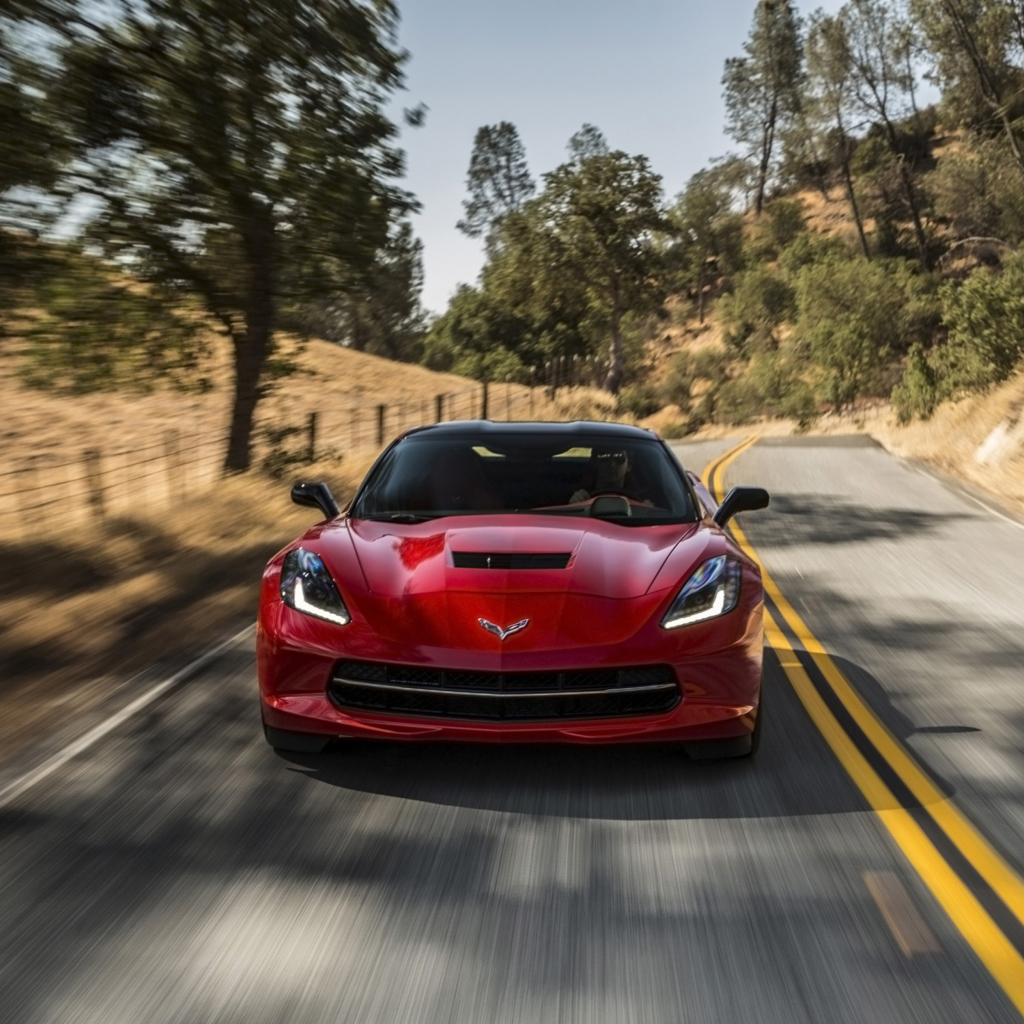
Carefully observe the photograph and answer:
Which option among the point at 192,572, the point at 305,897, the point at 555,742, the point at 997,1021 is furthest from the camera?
the point at 192,572

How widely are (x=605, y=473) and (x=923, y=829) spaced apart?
2.73 m

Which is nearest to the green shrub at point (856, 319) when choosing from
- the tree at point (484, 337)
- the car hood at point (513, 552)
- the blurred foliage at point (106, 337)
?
the tree at point (484, 337)

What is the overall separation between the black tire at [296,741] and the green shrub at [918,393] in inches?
1039

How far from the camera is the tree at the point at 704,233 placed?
9819 centimetres

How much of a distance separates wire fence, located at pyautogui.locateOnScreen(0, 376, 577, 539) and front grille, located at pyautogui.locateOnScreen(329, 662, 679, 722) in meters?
6.26

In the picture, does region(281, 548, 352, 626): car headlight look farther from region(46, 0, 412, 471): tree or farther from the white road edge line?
region(46, 0, 412, 471): tree

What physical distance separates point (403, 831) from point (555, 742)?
26.4 inches

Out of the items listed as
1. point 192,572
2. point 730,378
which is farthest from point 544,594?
point 730,378

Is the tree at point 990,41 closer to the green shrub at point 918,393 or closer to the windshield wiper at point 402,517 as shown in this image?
the green shrub at point 918,393

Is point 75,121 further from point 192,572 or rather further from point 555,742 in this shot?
point 555,742

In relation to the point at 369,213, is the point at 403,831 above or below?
below

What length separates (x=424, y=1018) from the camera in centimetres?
290

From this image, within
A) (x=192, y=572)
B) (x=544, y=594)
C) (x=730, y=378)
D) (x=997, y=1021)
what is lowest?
(x=730, y=378)

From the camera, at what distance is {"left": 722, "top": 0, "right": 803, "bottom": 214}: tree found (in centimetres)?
9500
